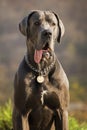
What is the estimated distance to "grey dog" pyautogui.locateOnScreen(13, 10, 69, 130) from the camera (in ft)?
21.7

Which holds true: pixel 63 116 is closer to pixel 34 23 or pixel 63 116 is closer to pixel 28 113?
pixel 28 113

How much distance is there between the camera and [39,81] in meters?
6.70

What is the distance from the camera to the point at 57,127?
6969 mm

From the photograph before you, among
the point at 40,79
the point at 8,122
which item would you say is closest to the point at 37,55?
the point at 40,79

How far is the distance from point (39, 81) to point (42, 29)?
21.0 inches

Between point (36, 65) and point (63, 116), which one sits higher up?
point (36, 65)

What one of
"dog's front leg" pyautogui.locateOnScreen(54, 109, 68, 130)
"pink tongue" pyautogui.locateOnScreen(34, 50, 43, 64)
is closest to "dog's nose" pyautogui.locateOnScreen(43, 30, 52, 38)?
"pink tongue" pyautogui.locateOnScreen(34, 50, 43, 64)

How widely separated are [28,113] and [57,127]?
36 cm

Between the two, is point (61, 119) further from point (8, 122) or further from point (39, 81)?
point (8, 122)

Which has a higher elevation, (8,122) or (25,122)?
(25,122)

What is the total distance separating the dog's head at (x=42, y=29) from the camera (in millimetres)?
6457

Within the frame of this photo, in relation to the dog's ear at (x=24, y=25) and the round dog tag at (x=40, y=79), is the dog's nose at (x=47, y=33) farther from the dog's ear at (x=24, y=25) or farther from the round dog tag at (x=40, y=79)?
the round dog tag at (x=40, y=79)

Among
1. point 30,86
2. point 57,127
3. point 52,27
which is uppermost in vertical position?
point 52,27

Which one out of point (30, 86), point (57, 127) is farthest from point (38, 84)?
point (57, 127)
